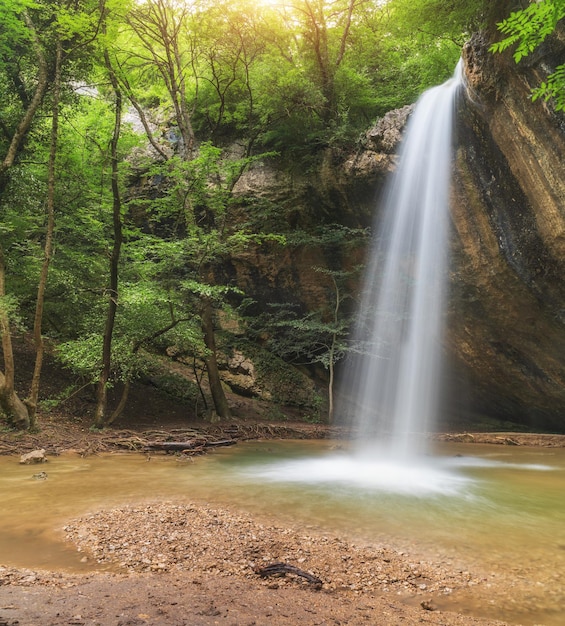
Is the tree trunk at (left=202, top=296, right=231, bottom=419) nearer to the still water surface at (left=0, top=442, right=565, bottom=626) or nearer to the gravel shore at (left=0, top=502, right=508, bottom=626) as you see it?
the still water surface at (left=0, top=442, right=565, bottom=626)

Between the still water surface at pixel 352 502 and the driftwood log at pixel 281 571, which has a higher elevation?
the driftwood log at pixel 281 571

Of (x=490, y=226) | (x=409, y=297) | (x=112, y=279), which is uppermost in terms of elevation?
(x=490, y=226)

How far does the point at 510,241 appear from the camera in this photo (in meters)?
10.6

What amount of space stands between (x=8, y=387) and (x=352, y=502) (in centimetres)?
700

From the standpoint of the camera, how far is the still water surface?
333cm

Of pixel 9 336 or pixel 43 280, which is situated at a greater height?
pixel 43 280

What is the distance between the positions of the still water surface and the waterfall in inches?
152

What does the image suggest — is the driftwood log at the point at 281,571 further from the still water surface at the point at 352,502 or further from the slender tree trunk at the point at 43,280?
the slender tree trunk at the point at 43,280

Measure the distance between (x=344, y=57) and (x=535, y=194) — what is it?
10.9 meters

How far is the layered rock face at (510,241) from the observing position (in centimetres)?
891

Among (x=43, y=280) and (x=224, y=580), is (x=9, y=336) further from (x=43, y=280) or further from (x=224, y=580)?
(x=224, y=580)

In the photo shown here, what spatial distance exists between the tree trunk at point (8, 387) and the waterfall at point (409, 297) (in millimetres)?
8168

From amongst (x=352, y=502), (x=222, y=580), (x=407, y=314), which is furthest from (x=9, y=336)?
(x=407, y=314)

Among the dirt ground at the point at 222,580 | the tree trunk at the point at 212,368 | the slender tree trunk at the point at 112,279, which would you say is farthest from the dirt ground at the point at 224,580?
the tree trunk at the point at 212,368
